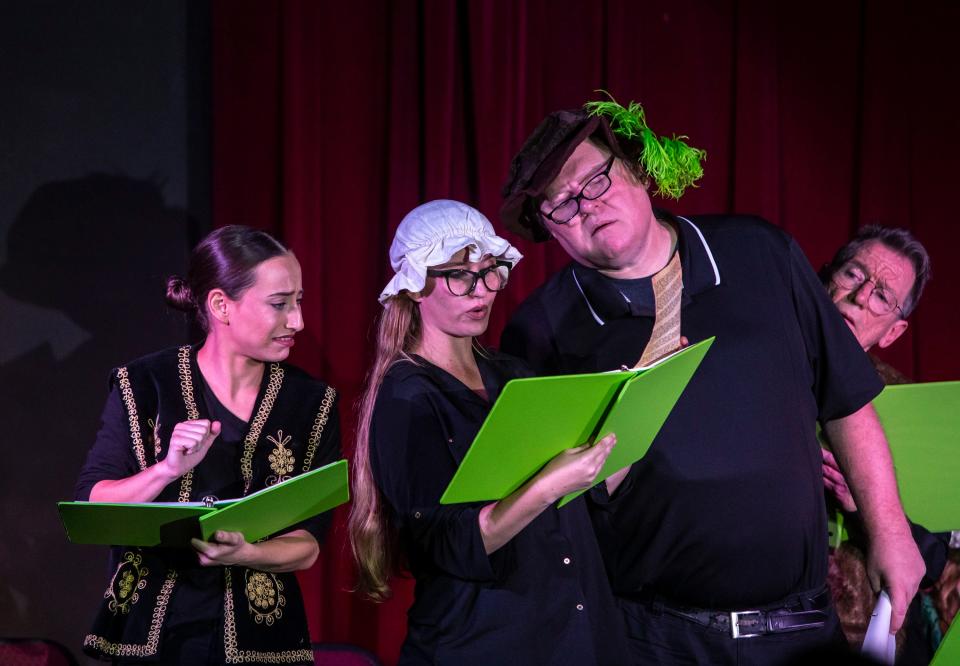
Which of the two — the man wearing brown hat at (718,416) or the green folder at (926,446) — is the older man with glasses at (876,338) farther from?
the man wearing brown hat at (718,416)

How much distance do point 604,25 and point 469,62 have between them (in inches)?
22.8

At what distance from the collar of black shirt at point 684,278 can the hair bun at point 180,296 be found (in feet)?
3.41

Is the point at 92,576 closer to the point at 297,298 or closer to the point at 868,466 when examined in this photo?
the point at 297,298

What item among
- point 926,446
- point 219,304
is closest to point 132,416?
point 219,304

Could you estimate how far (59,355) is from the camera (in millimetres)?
3535

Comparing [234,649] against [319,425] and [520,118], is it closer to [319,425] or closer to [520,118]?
[319,425]

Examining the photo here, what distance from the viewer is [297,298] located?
2746 mm

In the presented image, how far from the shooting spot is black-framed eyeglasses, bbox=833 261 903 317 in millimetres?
2975

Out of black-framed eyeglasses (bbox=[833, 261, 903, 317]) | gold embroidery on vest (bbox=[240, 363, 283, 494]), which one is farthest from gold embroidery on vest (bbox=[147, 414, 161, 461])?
black-framed eyeglasses (bbox=[833, 261, 903, 317])

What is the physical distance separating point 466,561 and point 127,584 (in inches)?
35.6

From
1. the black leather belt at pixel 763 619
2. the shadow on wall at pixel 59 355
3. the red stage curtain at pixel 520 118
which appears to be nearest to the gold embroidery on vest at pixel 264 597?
the black leather belt at pixel 763 619

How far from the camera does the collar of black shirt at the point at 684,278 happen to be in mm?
2406

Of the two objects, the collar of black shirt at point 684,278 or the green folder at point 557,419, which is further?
the collar of black shirt at point 684,278

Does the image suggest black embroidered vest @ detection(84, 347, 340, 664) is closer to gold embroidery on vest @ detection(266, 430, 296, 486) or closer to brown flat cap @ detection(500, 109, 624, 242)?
gold embroidery on vest @ detection(266, 430, 296, 486)
